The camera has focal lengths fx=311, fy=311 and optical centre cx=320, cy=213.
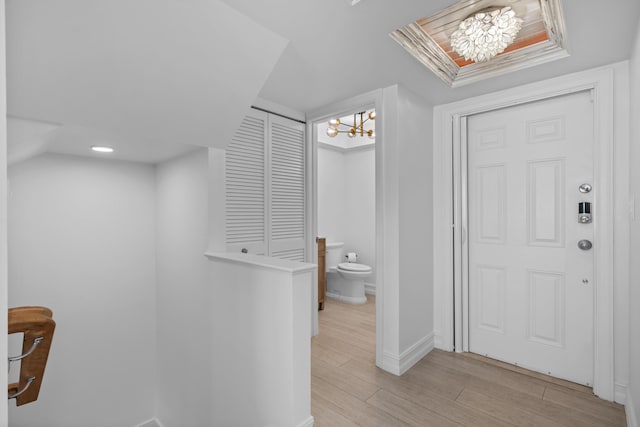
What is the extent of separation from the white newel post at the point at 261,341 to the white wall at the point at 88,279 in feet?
3.12

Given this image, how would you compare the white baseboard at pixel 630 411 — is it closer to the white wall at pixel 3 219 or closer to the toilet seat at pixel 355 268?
the white wall at pixel 3 219

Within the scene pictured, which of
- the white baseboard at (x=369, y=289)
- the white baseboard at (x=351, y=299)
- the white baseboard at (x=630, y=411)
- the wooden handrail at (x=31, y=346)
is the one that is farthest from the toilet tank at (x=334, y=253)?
the wooden handrail at (x=31, y=346)

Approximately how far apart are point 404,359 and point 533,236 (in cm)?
140

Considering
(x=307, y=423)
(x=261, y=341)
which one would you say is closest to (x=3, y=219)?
(x=261, y=341)

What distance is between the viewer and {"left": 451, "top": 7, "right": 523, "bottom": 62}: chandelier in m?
1.74

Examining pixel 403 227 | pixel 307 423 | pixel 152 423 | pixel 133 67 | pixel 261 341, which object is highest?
pixel 133 67

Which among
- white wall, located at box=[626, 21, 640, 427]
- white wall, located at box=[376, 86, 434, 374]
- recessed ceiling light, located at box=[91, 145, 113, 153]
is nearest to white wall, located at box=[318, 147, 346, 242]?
white wall, located at box=[376, 86, 434, 374]

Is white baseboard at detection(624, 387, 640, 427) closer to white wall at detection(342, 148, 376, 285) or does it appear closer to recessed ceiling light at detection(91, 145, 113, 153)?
white wall at detection(342, 148, 376, 285)

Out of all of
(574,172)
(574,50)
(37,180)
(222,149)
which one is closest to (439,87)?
(574,50)

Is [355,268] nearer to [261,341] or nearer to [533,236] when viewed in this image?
[533,236]

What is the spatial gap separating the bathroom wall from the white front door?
2.22 m

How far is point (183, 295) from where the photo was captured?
234 centimetres

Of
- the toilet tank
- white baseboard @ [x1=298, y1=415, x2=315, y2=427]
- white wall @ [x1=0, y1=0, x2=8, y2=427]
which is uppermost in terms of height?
white wall @ [x1=0, y1=0, x2=8, y2=427]

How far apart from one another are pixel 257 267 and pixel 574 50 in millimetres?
2320
